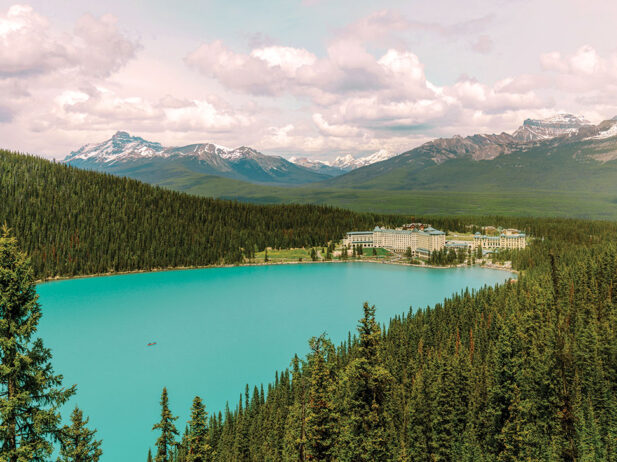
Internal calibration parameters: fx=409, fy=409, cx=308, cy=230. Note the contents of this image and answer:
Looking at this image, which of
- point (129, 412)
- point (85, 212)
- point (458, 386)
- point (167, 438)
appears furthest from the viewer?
point (85, 212)

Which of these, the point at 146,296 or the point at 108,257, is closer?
the point at 146,296

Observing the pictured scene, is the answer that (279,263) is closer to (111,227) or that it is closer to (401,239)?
(401,239)

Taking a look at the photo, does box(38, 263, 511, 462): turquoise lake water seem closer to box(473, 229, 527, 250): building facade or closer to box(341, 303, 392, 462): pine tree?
box(473, 229, 527, 250): building facade

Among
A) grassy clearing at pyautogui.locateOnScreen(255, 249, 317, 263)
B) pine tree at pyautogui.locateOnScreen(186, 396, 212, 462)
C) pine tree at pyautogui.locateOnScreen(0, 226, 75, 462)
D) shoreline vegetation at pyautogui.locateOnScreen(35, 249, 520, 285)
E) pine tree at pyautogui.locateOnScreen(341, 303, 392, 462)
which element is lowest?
shoreline vegetation at pyautogui.locateOnScreen(35, 249, 520, 285)

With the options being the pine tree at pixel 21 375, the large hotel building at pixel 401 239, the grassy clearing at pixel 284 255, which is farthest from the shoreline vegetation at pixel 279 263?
the pine tree at pixel 21 375

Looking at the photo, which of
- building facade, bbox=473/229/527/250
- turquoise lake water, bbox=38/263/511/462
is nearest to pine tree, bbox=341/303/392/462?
turquoise lake water, bbox=38/263/511/462

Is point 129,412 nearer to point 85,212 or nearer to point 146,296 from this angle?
point 146,296

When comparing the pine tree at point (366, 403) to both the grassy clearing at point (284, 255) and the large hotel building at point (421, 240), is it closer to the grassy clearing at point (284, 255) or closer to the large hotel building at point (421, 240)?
the grassy clearing at point (284, 255)

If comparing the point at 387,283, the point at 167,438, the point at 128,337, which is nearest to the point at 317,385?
the point at 167,438
